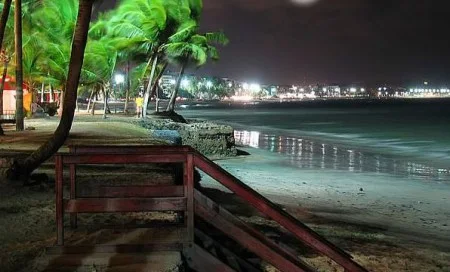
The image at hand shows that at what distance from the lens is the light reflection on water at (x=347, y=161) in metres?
24.4

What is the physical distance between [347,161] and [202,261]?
77.7 ft

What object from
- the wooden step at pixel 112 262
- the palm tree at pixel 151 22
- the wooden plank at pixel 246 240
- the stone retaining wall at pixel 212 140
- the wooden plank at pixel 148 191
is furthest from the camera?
the palm tree at pixel 151 22

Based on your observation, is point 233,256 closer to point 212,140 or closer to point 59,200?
point 59,200

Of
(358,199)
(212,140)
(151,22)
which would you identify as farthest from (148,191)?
(151,22)

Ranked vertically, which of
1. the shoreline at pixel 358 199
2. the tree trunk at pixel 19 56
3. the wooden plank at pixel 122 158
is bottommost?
the shoreline at pixel 358 199

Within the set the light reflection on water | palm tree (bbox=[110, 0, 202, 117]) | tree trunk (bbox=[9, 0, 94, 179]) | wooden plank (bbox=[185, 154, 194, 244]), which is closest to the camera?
wooden plank (bbox=[185, 154, 194, 244])

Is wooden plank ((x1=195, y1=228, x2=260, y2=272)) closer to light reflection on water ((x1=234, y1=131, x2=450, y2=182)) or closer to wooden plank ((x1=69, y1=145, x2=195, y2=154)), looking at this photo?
wooden plank ((x1=69, y1=145, x2=195, y2=154))

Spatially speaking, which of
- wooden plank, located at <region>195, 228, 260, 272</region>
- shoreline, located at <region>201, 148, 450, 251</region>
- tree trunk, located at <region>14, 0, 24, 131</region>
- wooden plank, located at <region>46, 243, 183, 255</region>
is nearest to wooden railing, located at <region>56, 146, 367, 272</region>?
wooden plank, located at <region>46, 243, 183, 255</region>

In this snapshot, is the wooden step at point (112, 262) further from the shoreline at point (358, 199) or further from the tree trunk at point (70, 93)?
the shoreline at point (358, 199)

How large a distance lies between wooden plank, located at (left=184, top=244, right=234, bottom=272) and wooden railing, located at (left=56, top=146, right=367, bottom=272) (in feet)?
0.10

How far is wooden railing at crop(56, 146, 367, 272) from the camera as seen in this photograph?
547cm

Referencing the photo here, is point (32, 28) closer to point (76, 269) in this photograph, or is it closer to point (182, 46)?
point (182, 46)

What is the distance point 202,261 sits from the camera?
5.80m

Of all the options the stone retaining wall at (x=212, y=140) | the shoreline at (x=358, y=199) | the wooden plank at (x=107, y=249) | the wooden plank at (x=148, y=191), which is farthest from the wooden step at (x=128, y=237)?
the stone retaining wall at (x=212, y=140)
